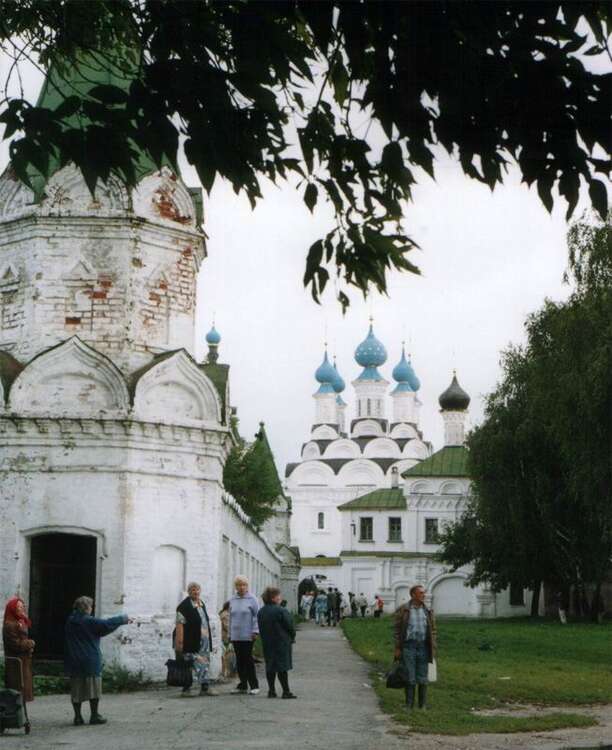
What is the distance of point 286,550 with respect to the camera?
5256cm

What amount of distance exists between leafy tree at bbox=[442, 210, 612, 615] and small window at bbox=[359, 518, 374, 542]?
2092 centimetres

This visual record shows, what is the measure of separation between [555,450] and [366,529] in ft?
125

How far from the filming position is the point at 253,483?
48188mm

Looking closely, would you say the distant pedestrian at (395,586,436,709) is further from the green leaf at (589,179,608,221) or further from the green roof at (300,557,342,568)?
the green roof at (300,557,342,568)

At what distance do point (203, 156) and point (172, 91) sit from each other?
1.07ft

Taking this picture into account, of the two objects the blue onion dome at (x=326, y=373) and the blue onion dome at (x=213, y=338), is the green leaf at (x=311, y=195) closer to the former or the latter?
the blue onion dome at (x=213, y=338)

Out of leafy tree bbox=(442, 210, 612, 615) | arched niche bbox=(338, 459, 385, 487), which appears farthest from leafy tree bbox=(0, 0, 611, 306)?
arched niche bbox=(338, 459, 385, 487)

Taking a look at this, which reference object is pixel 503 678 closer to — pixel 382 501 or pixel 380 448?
pixel 382 501

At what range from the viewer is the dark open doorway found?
16.5 m

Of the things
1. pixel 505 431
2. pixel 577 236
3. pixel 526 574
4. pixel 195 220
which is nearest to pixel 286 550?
pixel 526 574

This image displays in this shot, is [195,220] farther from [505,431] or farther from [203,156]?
[505,431]

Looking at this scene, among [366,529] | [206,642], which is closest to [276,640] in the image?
[206,642]

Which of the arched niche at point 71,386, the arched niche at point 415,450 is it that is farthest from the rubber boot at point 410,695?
the arched niche at point 415,450

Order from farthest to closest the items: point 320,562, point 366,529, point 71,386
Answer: point 320,562 → point 366,529 → point 71,386
